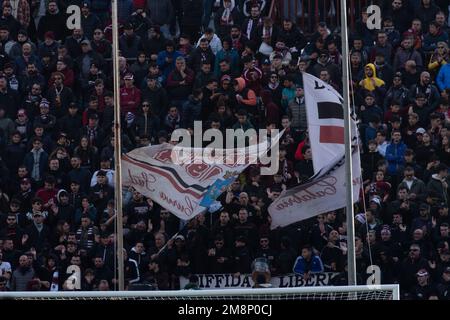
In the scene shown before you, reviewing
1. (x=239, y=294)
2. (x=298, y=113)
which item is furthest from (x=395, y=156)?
(x=239, y=294)

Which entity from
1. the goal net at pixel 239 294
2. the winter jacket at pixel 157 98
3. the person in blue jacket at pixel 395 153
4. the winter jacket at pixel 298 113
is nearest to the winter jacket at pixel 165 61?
the winter jacket at pixel 157 98

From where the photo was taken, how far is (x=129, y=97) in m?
20.8

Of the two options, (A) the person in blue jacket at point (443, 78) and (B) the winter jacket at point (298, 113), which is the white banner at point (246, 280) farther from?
(A) the person in blue jacket at point (443, 78)

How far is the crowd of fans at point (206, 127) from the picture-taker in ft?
60.6

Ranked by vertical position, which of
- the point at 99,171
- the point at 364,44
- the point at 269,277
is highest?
the point at 364,44

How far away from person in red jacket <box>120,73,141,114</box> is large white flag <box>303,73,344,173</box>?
12.8 ft

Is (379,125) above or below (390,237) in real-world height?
above

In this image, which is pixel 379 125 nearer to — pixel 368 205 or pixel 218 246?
pixel 368 205

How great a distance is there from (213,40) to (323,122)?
454 cm
